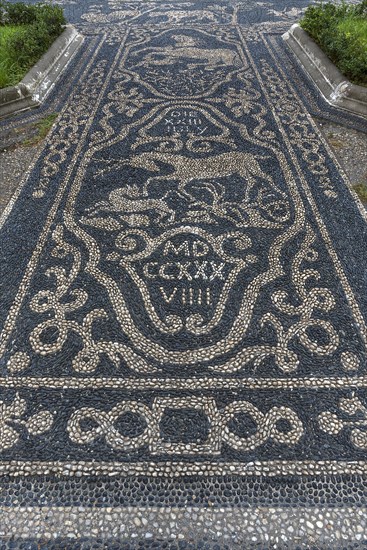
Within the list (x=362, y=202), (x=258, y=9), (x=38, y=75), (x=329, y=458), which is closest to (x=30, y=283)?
(x=329, y=458)

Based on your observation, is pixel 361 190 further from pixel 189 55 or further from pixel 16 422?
pixel 189 55

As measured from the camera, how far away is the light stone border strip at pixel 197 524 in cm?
194

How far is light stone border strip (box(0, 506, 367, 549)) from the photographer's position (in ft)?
6.37

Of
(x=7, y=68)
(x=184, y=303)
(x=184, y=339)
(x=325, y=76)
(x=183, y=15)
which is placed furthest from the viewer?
(x=183, y=15)

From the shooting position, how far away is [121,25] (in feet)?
25.3

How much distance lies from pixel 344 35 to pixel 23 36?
4.54 meters

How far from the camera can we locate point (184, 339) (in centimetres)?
272

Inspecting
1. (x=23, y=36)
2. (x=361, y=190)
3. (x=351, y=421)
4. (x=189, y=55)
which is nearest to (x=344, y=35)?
(x=189, y=55)

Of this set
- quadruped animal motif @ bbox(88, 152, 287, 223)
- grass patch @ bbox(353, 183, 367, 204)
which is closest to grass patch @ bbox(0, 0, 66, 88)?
quadruped animal motif @ bbox(88, 152, 287, 223)

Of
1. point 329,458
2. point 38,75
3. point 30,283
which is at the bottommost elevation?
point 329,458

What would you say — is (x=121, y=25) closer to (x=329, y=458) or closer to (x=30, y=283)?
(x=30, y=283)

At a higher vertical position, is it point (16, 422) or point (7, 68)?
point (7, 68)

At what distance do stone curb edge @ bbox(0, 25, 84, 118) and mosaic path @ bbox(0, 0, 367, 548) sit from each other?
637 millimetres

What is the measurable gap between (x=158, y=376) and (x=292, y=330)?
944 millimetres
